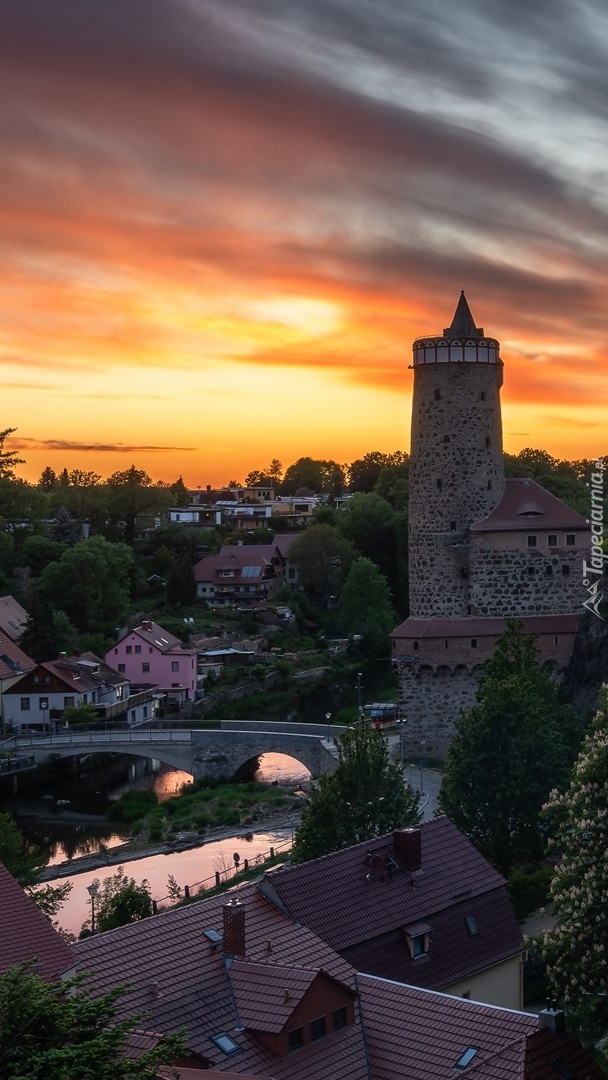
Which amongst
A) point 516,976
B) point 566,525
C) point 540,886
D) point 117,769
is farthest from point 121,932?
point 117,769

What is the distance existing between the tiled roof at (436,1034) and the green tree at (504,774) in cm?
1230

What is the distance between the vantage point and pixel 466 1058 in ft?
52.2

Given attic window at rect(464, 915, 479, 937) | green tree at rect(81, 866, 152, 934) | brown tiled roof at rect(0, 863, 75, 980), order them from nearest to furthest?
brown tiled roof at rect(0, 863, 75, 980) < attic window at rect(464, 915, 479, 937) < green tree at rect(81, 866, 152, 934)

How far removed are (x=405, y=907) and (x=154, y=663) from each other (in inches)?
1690

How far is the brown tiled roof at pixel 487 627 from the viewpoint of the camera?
4269 cm

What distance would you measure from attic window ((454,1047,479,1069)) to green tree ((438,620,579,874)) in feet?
44.5

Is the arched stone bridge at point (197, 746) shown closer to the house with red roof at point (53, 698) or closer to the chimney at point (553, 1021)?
the house with red roof at point (53, 698)

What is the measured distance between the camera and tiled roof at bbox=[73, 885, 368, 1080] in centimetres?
1642

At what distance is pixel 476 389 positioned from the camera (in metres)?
43.6

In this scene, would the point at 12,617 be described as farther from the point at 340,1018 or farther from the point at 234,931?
the point at 340,1018

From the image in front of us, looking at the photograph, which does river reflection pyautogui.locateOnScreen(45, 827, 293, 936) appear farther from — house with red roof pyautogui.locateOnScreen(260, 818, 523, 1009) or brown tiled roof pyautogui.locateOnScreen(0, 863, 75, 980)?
brown tiled roof pyautogui.locateOnScreen(0, 863, 75, 980)

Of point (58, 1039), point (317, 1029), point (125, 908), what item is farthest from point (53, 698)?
point (58, 1039)

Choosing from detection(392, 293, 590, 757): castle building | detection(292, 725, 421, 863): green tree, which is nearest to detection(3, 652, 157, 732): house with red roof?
detection(392, 293, 590, 757): castle building

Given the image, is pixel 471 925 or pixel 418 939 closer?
pixel 418 939
